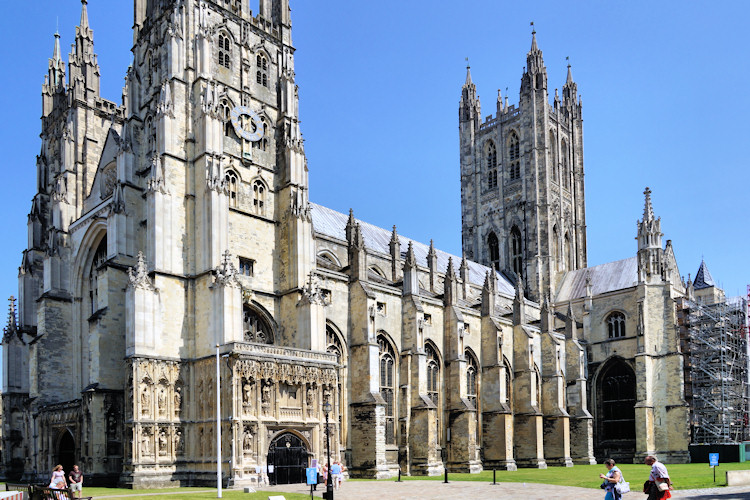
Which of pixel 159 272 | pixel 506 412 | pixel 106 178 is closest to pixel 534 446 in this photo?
pixel 506 412

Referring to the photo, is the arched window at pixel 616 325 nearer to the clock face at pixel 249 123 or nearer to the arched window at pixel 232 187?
the clock face at pixel 249 123

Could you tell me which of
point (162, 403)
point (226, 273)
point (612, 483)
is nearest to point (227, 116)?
point (226, 273)

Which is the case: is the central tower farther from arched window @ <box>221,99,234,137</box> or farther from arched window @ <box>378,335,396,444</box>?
arched window @ <box>221,99,234,137</box>

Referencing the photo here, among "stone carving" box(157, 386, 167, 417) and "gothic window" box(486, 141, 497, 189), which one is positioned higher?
"gothic window" box(486, 141, 497, 189)

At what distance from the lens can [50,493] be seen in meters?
23.0

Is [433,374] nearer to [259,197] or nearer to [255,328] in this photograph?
[255,328]

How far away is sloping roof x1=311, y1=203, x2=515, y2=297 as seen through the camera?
55397 millimetres

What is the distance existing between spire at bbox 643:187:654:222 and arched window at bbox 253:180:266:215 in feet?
128

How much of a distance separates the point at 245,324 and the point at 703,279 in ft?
207

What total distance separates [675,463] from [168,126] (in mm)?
47016


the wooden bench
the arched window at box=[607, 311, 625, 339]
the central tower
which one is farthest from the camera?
the central tower

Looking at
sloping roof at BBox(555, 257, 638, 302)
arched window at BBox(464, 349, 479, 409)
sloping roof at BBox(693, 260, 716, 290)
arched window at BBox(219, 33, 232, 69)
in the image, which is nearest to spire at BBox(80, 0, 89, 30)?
arched window at BBox(219, 33, 232, 69)

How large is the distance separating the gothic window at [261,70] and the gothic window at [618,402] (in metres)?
39.8

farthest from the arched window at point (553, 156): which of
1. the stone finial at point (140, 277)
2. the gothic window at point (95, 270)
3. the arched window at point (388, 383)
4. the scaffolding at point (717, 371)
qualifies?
the stone finial at point (140, 277)
